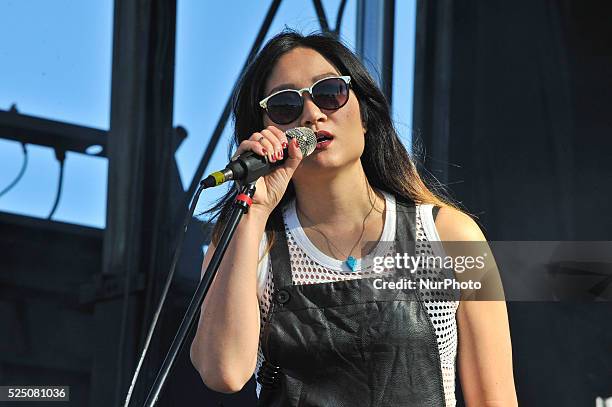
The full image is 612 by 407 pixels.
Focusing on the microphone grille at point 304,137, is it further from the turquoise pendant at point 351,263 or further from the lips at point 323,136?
the turquoise pendant at point 351,263

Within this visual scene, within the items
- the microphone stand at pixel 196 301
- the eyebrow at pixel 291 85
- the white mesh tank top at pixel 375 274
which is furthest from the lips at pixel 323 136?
the microphone stand at pixel 196 301

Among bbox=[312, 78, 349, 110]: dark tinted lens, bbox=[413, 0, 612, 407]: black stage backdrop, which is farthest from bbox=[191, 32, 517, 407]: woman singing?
bbox=[413, 0, 612, 407]: black stage backdrop

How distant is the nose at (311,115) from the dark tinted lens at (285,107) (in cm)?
1

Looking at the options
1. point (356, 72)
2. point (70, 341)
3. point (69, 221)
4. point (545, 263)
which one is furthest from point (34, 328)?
point (545, 263)

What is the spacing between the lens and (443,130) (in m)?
3.01

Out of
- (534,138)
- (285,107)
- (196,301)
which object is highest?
(534,138)

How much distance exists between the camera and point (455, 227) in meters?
2.25

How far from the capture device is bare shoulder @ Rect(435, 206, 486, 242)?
2.23 meters

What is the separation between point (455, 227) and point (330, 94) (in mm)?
408

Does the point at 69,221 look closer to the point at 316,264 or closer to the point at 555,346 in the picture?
the point at 316,264

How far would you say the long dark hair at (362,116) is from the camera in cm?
234

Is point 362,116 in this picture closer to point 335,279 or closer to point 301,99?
point 301,99

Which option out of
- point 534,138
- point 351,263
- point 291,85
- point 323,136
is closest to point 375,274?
point 351,263

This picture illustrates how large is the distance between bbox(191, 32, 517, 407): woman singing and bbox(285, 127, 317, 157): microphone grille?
3cm
